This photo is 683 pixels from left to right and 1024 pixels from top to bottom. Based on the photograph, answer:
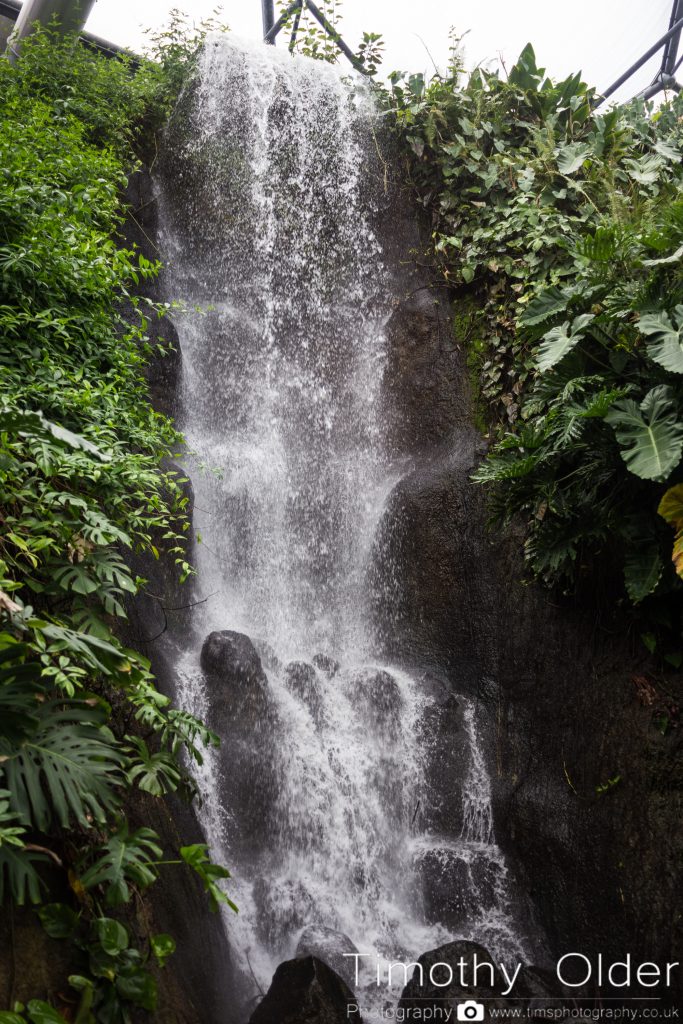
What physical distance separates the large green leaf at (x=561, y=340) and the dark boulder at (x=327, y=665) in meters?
2.94

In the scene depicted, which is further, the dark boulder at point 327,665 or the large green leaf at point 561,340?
the dark boulder at point 327,665

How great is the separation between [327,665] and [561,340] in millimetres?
3132

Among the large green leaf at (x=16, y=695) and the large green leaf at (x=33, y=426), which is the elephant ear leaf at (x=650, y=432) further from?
the large green leaf at (x=16, y=695)

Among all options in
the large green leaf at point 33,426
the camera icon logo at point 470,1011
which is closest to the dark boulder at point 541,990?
the camera icon logo at point 470,1011

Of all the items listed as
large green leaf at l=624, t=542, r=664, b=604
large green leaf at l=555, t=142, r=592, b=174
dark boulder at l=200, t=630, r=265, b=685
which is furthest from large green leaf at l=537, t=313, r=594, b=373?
dark boulder at l=200, t=630, r=265, b=685

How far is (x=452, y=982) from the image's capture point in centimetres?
382

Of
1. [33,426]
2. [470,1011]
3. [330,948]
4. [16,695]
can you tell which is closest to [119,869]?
[16,695]

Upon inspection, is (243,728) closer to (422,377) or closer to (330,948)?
(330,948)

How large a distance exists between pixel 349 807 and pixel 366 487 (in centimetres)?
300

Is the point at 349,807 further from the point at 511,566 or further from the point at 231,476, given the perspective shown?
the point at 231,476

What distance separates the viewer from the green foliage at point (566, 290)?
419cm

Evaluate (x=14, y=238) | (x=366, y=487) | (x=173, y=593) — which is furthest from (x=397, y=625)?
(x=14, y=238)

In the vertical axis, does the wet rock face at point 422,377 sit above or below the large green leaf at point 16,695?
above

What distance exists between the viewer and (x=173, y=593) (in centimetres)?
593
